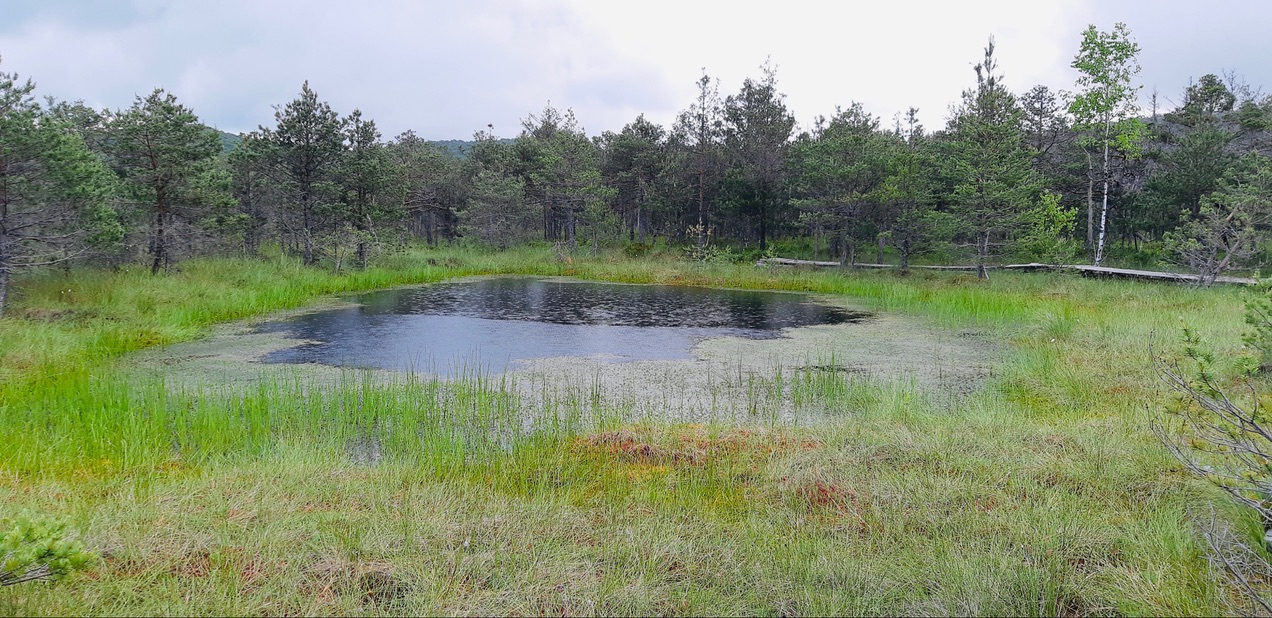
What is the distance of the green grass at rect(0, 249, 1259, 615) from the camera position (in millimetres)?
2791

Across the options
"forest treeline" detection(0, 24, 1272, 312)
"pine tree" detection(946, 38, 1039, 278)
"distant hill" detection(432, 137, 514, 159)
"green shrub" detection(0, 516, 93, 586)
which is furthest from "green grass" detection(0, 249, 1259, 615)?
"distant hill" detection(432, 137, 514, 159)

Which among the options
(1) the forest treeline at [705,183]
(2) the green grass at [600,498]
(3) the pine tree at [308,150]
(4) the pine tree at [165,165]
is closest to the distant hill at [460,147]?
(1) the forest treeline at [705,183]

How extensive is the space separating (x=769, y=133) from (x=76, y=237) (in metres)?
27.0

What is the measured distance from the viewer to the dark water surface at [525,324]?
995 cm

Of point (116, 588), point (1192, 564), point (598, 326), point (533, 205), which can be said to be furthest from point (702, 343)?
point (533, 205)

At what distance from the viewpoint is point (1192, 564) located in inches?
118

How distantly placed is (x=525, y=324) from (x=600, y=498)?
9.18 metres

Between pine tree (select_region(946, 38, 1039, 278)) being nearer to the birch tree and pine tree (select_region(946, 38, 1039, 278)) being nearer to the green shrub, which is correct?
the birch tree

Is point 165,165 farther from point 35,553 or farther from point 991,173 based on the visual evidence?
point 991,173

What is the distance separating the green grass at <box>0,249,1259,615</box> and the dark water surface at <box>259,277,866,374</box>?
2.08 m

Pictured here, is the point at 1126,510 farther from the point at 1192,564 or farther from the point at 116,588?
the point at 116,588

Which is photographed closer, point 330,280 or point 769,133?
point 330,280

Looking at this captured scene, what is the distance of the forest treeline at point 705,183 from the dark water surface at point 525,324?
4393 millimetres

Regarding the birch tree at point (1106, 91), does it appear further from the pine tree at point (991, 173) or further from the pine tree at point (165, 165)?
the pine tree at point (165, 165)
